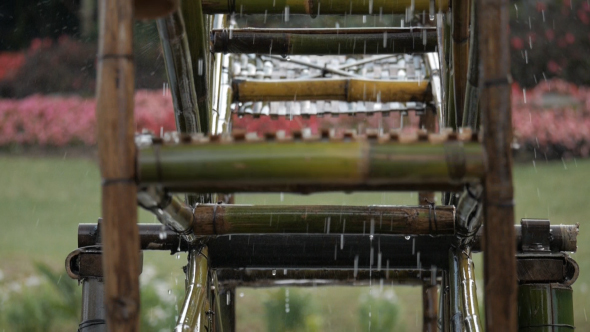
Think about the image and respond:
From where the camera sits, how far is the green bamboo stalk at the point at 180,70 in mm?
1967

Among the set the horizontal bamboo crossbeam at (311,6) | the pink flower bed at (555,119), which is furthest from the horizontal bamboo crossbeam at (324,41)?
the pink flower bed at (555,119)

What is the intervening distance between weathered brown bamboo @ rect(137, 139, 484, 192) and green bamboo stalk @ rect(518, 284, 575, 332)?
80 cm

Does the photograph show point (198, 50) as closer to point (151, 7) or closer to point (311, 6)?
point (311, 6)

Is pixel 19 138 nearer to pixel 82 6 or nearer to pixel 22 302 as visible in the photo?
pixel 82 6

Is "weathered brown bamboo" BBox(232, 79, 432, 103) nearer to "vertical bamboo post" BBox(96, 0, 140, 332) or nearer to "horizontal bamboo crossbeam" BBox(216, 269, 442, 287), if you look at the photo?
"horizontal bamboo crossbeam" BBox(216, 269, 442, 287)

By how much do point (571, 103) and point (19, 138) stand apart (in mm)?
5007

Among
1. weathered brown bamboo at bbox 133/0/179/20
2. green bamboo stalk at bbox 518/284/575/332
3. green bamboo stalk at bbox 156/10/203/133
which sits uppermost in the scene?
green bamboo stalk at bbox 156/10/203/133

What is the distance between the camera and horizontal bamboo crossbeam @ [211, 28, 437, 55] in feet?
8.78

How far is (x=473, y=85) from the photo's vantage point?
1.87 m

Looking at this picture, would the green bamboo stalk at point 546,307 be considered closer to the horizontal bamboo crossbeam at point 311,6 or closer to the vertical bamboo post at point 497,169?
the vertical bamboo post at point 497,169

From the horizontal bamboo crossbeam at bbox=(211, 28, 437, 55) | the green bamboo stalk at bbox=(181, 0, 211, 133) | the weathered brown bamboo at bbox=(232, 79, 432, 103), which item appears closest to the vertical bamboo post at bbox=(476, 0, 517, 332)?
the green bamboo stalk at bbox=(181, 0, 211, 133)

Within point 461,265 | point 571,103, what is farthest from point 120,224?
point 571,103

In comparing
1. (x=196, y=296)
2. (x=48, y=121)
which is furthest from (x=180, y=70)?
(x=48, y=121)

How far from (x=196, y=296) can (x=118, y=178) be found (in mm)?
876
